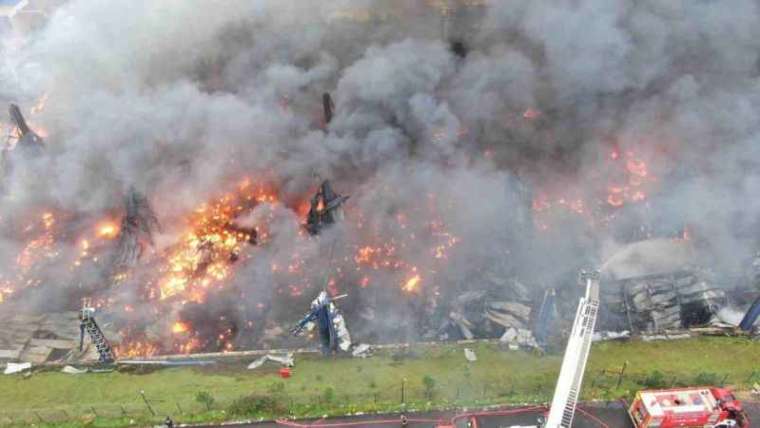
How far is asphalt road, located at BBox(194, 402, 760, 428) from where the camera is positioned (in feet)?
68.0

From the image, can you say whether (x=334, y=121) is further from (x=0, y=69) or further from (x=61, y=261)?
(x=0, y=69)

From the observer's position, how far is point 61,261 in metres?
28.6

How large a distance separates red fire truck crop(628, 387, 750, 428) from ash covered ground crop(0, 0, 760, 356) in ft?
19.4

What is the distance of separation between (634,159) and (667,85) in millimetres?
4732

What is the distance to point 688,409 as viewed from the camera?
1991cm

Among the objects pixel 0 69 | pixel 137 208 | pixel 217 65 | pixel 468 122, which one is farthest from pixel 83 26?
pixel 468 122

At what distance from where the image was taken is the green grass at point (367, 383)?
70.7ft

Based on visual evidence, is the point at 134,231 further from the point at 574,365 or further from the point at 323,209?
the point at 574,365

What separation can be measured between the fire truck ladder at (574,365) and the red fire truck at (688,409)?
2.51m

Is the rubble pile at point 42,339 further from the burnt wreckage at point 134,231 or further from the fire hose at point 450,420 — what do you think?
the fire hose at point 450,420

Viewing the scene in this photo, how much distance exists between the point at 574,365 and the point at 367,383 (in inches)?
307

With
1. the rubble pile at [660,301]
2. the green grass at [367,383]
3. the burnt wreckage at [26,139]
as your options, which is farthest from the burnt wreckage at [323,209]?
the burnt wreckage at [26,139]

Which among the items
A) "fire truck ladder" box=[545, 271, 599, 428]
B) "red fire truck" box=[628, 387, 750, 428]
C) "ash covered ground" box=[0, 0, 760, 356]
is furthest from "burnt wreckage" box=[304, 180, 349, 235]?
"red fire truck" box=[628, 387, 750, 428]

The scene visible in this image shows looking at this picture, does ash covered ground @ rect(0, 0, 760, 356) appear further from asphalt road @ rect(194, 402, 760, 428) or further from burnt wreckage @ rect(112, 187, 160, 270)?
asphalt road @ rect(194, 402, 760, 428)
